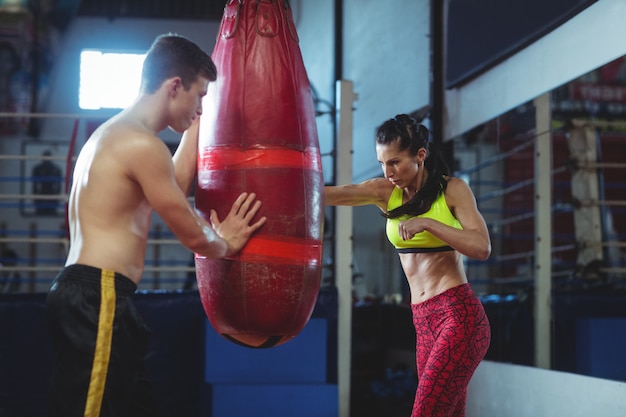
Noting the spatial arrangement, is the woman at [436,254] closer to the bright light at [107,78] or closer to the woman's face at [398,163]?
the woman's face at [398,163]

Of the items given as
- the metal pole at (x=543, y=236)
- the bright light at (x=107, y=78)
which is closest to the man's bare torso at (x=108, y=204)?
the metal pole at (x=543, y=236)

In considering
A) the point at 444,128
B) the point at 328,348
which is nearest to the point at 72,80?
the point at 444,128

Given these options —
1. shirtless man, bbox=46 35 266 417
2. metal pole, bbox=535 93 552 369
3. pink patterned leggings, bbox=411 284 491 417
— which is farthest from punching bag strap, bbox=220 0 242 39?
metal pole, bbox=535 93 552 369

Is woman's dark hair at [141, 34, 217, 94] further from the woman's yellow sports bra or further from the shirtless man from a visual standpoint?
the woman's yellow sports bra

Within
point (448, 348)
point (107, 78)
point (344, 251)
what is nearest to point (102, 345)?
point (448, 348)

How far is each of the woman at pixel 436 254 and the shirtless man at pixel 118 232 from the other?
855 millimetres

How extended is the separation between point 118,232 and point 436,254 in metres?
1.23

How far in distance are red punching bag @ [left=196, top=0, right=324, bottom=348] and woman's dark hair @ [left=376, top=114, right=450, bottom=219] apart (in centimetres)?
32

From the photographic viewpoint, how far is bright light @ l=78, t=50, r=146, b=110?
12180 millimetres

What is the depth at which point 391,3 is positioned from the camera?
7.60 m

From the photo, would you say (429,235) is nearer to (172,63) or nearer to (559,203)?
(172,63)

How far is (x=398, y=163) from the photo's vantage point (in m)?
3.12

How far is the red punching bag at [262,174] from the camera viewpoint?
2779 mm

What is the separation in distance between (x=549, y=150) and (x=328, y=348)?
5.69ft
